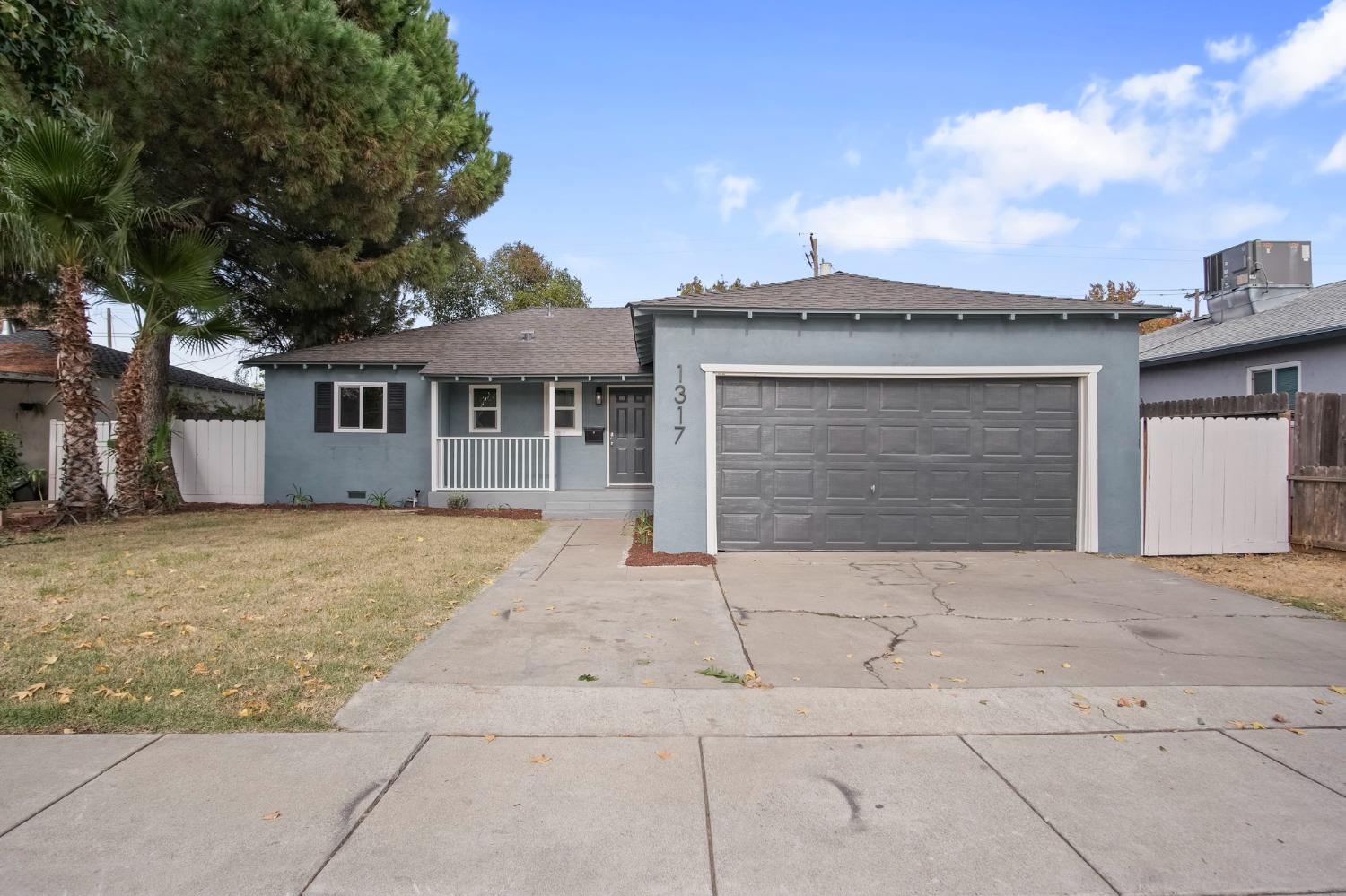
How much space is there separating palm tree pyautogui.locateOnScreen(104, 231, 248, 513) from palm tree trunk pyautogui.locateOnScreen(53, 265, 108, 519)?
1.70 ft

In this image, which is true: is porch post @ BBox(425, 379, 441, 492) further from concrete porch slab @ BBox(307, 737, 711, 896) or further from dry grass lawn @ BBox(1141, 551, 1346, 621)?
dry grass lawn @ BBox(1141, 551, 1346, 621)

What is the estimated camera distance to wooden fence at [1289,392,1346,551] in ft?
31.9

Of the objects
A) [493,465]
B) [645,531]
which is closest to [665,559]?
[645,531]

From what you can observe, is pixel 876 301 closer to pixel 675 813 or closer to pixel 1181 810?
pixel 1181 810

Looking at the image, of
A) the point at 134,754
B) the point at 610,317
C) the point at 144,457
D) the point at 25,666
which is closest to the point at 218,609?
the point at 25,666

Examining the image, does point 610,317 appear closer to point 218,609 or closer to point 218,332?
point 218,332

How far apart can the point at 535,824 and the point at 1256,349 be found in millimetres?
16107

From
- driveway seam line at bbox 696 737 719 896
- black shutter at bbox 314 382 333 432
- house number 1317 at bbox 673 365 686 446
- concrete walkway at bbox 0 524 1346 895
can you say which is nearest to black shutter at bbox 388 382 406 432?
black shutter at bbox 314 382 333 432

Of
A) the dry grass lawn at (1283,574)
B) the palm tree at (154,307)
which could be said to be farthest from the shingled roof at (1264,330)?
the palm tree at (154,307)

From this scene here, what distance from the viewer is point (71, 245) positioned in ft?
36.8

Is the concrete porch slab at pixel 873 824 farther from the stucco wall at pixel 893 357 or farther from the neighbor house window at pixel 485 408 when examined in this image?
the neighbor house window at pixel 485 408

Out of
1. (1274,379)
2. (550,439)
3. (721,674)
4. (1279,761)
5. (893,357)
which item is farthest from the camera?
(550,439)

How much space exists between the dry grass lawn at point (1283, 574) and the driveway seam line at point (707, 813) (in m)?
6.40

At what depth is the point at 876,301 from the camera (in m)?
9.79
